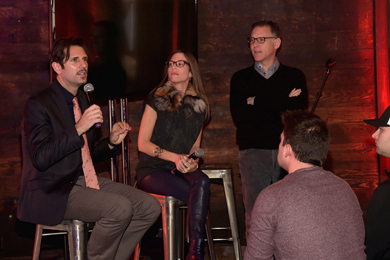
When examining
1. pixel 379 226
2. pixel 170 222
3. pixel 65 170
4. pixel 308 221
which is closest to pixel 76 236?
pixel 65 170

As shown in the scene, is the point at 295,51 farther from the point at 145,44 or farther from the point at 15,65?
the point at 15,65

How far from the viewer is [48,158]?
203 centimetres

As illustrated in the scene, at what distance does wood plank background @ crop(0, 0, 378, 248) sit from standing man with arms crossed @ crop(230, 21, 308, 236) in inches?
21.3

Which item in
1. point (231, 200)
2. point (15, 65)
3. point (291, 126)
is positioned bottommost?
point (231, 200)

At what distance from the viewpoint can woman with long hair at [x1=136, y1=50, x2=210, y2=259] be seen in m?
2.48

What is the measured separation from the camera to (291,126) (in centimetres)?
157

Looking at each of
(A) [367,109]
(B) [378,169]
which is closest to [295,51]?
(A) [367,109]

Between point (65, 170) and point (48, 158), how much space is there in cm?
17

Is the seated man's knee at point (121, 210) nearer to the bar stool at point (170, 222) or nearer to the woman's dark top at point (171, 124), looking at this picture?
the bar stool at point (170, 222)

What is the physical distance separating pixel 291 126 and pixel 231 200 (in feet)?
4.65

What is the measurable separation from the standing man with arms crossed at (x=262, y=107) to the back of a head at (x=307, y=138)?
Result: 1.28 metres

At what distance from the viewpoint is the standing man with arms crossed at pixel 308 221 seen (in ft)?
4.35

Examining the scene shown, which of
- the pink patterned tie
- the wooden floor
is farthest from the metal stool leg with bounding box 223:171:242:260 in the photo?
the pink patterned tie

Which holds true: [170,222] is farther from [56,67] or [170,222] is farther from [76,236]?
[56,67]
